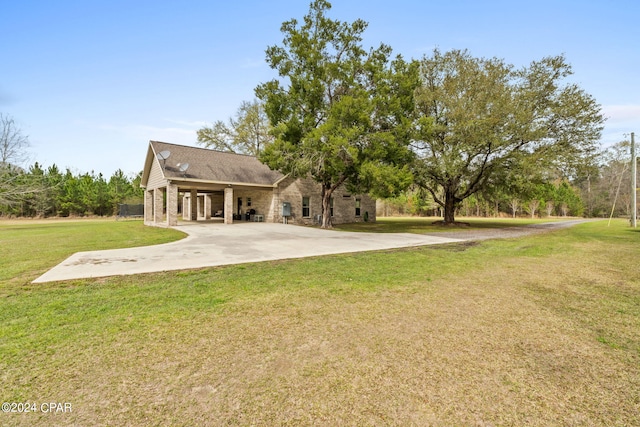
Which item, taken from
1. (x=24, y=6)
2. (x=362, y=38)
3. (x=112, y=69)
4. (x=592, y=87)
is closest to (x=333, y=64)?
(x=362, y=38)

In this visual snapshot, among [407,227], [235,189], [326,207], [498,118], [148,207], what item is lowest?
[407,227]

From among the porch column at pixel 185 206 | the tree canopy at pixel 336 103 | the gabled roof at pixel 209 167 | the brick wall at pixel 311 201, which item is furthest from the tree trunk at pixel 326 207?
the porch column at pixel 185 206

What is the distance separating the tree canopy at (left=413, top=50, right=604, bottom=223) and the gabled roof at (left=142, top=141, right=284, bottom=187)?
1199 centimetres

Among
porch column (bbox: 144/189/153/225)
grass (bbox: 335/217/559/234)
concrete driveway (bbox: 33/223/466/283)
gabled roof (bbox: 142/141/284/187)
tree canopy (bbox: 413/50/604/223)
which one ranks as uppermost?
tree canopy (bbox: 413/50/604/223)

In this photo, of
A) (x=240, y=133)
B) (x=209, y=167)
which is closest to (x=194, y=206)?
(x=209, y=167)

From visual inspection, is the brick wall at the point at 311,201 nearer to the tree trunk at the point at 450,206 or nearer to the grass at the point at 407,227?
the grass at the point at 407,227

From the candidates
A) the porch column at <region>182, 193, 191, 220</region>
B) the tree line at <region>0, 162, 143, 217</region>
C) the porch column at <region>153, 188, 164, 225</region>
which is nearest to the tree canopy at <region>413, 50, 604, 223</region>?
the porch column at <region>153, 188, 164, 225</region>

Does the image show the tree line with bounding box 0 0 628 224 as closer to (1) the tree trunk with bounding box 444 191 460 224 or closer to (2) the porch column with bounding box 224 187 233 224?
(1) the tree trunk with bounding box 444 191 460 224

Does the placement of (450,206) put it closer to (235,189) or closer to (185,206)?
(235,189)

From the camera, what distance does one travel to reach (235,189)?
76.4 feet

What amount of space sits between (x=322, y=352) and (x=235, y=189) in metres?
21.9

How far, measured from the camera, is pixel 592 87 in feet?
60.5

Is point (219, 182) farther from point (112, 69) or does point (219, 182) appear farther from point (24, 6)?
point (24, 6)

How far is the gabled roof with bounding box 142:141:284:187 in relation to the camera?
19.0 m
